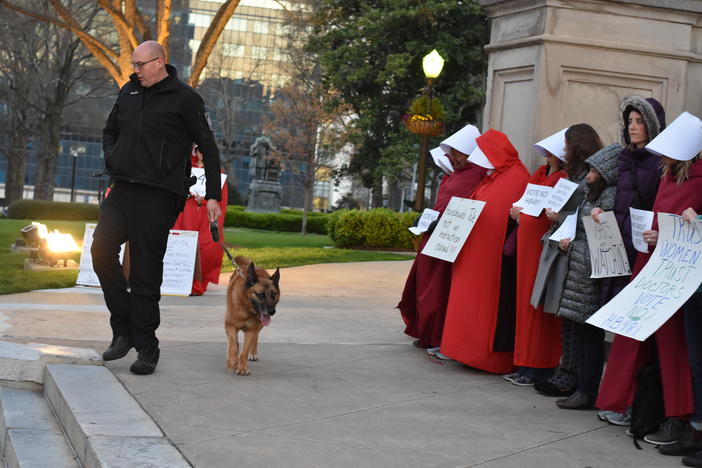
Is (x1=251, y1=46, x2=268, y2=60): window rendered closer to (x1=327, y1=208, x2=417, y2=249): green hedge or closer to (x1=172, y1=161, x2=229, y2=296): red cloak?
(x1=327, y1=208, x2=417, y2=249): green hedge

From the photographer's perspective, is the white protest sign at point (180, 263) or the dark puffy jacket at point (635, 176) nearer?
the dark puffy jacket at point (635, 176)

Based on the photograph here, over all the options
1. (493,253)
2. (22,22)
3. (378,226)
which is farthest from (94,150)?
(493,253)

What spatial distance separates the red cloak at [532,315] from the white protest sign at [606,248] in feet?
3.37

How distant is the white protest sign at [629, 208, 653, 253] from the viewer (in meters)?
5.49

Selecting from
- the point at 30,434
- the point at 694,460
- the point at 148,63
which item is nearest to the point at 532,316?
the point at 694,460

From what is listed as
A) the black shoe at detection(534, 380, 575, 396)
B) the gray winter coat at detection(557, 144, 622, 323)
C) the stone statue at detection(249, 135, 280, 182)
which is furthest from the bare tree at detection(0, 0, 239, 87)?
the stone statue at detection(249, 135, 280, 182)

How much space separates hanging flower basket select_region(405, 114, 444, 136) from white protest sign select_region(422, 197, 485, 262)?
32.9 ft

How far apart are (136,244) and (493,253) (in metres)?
2.63

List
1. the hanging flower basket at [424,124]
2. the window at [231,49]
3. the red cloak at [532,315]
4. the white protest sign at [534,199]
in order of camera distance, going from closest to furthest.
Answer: the white protest sign at [534,199] < the red cloak at [532,315] < the hanging flower basket at [424,124] < the window at [231,49]

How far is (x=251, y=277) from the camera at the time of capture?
261 inches

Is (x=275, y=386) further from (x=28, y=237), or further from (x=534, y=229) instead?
(x=28, y=237)

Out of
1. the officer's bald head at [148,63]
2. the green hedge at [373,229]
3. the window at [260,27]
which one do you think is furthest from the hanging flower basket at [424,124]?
the window at [260,27]

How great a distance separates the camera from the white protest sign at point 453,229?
738 cm

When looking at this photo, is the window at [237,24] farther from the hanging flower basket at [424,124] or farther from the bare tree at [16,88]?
the hanging flower basket at [424,124]
